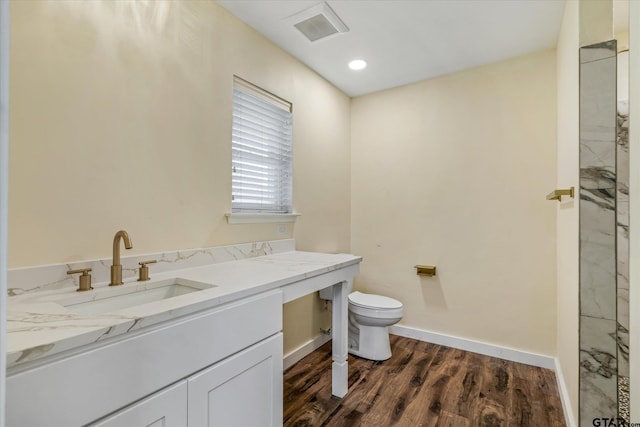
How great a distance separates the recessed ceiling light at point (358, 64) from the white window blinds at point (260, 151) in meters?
0.69

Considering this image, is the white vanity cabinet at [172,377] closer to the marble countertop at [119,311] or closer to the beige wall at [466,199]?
the marble countertop at [119,311]

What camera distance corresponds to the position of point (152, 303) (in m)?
1.03

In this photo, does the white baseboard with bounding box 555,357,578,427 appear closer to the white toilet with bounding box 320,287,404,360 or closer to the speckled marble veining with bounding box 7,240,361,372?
the white toilet with bounding box 320,287,404,360

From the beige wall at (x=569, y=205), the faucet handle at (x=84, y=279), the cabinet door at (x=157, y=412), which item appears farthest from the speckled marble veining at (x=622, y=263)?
the faucet handle at (x=84, y=279)

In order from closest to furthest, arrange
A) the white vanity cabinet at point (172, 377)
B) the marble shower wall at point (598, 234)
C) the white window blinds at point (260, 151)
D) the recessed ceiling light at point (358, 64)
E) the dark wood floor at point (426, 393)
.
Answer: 1. the white vanity cabinet at point (172, 377)
2. the marble shower wall at point (598, 234)
3. the dark wood floor at point (426, 393)
4. the white window blinds at point (260, 151)
5. the recessed ceiling light at point (358, 64)

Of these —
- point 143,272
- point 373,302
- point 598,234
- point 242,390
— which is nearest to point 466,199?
point 373,302

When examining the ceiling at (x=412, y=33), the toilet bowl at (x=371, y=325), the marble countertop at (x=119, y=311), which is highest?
the ceiling at (x=412, y=33)

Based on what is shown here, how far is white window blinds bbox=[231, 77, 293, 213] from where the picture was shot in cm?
204

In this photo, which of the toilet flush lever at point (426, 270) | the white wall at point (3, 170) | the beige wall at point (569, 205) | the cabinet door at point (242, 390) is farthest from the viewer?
the toilet flush lever at point (426, 270)

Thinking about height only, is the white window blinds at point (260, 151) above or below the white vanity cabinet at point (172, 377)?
above

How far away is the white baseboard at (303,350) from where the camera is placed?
2.29m

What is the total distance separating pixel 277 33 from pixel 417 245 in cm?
213

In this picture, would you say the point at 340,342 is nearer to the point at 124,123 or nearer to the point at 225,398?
the point at 225,398

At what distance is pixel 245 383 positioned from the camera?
1.21 metres
